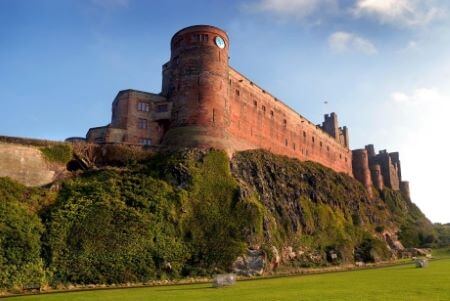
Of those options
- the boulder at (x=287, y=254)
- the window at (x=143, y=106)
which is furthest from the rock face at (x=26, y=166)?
the boulder at (x=287, y=254)

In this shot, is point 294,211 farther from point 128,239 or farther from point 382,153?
point 382,153

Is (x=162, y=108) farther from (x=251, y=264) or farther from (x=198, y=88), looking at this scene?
(x=251, y=264)

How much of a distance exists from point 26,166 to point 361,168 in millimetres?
67280

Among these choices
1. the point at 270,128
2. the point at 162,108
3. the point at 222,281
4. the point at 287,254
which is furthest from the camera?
the point at 270,128

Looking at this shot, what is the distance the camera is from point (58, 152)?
41.4 meters

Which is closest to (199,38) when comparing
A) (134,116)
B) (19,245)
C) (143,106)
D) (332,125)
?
(143,106)

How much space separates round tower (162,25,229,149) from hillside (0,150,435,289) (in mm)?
2484

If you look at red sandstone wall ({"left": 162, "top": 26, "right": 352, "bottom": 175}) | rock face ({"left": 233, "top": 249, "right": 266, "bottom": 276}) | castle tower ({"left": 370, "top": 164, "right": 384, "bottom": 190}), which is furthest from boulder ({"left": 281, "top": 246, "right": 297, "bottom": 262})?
castle tower ({"left": 370, "top": 164, "right": 384, "bottom": 190})

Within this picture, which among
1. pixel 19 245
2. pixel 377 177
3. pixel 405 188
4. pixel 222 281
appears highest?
pixel 377 177

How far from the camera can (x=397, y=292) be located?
734 inches

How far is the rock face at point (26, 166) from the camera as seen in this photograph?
3792 cm

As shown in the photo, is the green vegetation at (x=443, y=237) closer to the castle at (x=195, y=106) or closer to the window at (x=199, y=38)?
the castle at (x=195, y=106)

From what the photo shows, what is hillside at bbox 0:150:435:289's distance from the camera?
107 feet

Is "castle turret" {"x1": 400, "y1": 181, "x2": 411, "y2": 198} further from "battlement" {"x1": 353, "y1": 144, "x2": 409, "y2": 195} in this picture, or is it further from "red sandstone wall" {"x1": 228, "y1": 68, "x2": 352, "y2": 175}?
"red sandstone wall" {"x1": 228, "y1": 68, "x2": 352, "y2": 175}
